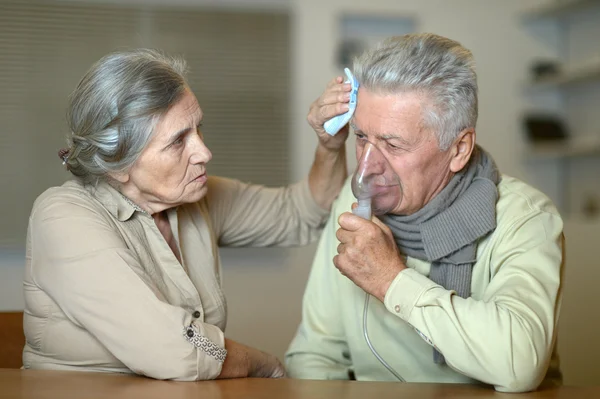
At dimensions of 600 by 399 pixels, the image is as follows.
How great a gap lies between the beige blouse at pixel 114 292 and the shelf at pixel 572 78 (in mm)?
2995

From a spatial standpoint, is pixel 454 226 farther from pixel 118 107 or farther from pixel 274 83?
pixel 274 83

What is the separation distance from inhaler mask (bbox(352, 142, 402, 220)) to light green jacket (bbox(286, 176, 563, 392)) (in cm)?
19

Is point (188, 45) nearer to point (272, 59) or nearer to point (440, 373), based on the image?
point (272, 59)

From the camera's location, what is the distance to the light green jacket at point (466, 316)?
1446 mm

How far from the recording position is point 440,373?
6.06ft

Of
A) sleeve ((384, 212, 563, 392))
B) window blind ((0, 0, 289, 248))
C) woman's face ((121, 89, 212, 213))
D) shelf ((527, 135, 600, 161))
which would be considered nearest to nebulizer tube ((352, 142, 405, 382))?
sleeve ((384, 212, 563, 392))

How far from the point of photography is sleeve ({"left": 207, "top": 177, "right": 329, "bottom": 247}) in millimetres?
2266

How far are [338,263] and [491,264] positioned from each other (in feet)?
1.22

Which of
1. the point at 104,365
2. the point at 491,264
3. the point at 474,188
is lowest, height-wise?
the point at 104,365

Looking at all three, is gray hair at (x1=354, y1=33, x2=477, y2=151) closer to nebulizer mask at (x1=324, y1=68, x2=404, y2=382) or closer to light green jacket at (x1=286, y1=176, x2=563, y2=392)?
nebulizer mask at (x1=324, y1=68, x2=404, y2=382)

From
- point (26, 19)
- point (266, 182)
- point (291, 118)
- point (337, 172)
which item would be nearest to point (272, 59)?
point (291, 118)

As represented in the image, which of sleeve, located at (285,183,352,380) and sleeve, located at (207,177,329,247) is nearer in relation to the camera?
sleeve, located at (285,183,352,380)

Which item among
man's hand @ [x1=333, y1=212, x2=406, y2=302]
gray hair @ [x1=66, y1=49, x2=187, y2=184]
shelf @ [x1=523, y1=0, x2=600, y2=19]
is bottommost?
man's hand @ [x1=333, y1=212, x2=406, y2=302]

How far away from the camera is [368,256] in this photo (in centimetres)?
160
